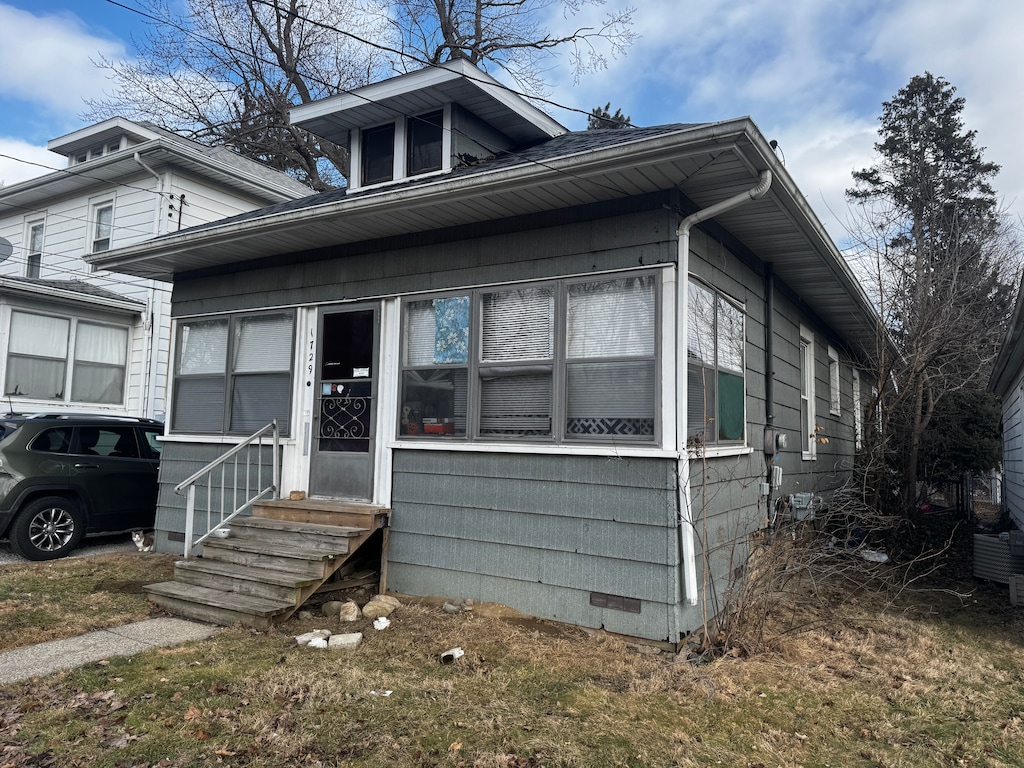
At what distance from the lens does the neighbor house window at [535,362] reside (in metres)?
5.06

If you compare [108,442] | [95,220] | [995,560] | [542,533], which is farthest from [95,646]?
[95,220]

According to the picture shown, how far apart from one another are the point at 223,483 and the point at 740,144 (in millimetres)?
5377

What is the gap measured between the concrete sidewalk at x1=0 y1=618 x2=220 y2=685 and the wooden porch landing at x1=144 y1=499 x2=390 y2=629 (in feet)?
0.71

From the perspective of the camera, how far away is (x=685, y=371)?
488cm

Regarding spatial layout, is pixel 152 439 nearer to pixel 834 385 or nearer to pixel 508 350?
pixel 508 350

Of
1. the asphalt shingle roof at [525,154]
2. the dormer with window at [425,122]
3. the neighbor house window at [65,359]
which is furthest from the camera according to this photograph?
the neighbor house window at [65,359]

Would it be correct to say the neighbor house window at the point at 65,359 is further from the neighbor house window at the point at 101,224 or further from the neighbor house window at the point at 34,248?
the neighbor house window at the point at 34,248

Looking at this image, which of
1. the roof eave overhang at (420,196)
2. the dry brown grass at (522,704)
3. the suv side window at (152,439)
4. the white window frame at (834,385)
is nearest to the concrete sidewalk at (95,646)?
the dry brown grass at (522,704)

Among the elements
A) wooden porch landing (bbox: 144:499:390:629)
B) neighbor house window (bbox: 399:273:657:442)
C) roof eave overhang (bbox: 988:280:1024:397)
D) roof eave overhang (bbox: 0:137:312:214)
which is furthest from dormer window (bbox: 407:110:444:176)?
roof eave overhang (bbox: 0:137:312:214)

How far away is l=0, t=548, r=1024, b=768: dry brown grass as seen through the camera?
309cm

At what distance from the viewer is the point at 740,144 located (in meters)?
4.29

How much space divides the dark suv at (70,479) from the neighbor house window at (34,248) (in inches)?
335

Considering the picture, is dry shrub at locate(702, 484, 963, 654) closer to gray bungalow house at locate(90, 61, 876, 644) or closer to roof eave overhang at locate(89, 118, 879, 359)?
gray bungalow house at locate(90, 61, 876, 644)

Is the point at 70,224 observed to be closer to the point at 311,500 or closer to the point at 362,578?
the point at 311,500
